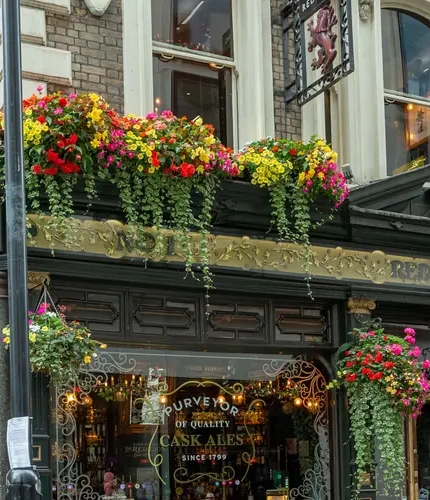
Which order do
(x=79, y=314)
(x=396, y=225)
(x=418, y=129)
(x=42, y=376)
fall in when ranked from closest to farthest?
(x=42, y=376) < (x=79, y=314) < (x=396, y=225) < (x=418, y=129)

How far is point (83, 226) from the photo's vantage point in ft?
30.0

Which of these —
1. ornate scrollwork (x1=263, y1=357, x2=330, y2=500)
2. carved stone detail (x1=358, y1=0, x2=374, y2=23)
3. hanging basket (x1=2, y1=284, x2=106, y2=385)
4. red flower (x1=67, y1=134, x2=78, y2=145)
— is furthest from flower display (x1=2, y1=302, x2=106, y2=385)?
carved stone detail (x1=358, y1=0, x2=374, y2=23)

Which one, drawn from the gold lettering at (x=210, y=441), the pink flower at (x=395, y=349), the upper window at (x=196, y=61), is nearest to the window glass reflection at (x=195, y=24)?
the upper window at (x=196, y=61)

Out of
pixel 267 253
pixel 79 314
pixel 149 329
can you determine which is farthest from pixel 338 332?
pixel 79 314

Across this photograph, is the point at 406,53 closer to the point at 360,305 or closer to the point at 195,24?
the point at 195,24

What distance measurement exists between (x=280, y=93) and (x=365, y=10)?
5.61ft

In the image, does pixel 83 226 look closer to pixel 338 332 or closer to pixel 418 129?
pixel 338 332

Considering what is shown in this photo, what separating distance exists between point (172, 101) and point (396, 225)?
2899 millimetres

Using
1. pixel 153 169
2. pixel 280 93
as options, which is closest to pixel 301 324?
pixel 280 93

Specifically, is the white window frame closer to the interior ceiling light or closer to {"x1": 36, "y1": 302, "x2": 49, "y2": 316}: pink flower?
the interior ceiling light

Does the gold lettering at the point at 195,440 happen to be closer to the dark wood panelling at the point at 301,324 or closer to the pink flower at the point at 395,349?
the dark wood panelling at the point at 301,324

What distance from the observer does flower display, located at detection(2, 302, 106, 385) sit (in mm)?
8281

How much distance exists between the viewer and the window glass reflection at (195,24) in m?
10.7

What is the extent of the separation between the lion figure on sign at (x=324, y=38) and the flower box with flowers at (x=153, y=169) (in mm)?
979
